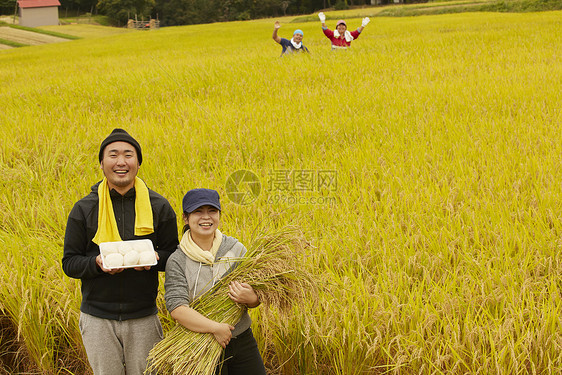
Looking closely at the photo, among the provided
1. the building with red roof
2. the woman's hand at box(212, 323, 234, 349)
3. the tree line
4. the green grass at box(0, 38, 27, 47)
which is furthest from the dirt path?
the woman's hand at box(212, 323, 234, 349)

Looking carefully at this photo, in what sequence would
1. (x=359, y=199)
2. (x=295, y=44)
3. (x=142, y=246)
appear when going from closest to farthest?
(x=142, y=246)
(x=359, y=199)
(x=295, y=44)

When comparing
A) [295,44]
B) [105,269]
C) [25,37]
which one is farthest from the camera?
[25,37]

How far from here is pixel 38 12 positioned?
180 feet

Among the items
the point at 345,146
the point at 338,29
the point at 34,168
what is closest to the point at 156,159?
the point at 34,168

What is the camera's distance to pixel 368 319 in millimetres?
1952

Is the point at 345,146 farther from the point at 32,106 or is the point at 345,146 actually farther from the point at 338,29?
the point at 338,29

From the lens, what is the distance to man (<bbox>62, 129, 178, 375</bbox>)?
6.22 ft

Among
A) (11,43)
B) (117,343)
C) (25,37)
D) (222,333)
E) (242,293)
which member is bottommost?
(117,343)

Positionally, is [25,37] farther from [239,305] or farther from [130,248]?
[239,305]

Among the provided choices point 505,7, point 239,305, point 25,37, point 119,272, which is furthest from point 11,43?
point 239,305

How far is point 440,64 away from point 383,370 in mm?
6833

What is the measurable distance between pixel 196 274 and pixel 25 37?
41085 mm

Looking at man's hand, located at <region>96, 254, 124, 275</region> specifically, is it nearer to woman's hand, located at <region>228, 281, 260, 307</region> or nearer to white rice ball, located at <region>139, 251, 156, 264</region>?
white rice ball, located at <region>139, 251, 156, 264</region>

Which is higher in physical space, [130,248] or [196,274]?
[130,248]
